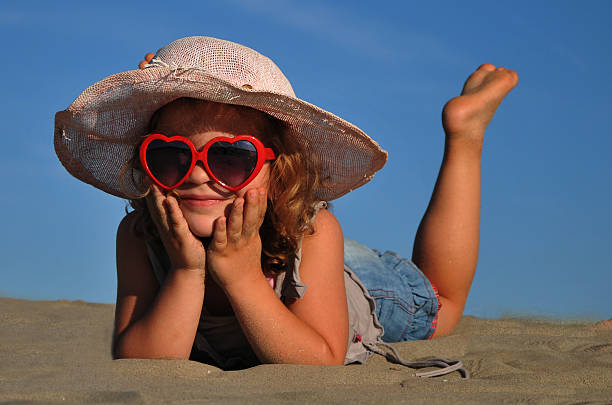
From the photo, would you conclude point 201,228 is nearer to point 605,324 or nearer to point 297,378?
point 297,378

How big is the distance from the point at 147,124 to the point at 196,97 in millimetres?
540

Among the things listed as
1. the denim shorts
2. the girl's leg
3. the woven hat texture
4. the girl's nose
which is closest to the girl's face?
the girl's nose

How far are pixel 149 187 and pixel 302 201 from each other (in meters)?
0.83

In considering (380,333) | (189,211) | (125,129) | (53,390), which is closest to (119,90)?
(125,129)

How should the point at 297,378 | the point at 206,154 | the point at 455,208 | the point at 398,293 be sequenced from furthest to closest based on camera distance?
the point at 455,208 → the point at 398,293 → the point at 206,154 → the point at 297,378

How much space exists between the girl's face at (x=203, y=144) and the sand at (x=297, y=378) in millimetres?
690

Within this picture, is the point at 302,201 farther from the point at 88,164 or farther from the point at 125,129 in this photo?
the point at 88,164

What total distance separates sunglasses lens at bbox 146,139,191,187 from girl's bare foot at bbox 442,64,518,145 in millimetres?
2649

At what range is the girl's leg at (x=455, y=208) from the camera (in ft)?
16.1

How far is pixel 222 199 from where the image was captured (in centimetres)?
295

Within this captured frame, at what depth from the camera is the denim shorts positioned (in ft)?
15.3

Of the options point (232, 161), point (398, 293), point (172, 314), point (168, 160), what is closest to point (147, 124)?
point (168, 160)

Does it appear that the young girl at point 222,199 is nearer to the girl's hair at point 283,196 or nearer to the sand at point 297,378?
the girl's hair at point 283,196

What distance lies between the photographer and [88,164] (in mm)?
3619
